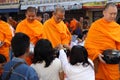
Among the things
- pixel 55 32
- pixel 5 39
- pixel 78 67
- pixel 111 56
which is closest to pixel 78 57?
pixel 78 67

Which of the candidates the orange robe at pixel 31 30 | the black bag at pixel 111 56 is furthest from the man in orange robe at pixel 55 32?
the black bag at pixel 111 56

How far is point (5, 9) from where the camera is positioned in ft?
74.4

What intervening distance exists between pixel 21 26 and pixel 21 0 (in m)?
14.2

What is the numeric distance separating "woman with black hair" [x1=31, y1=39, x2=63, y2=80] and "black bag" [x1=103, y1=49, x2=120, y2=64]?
1.40 meters

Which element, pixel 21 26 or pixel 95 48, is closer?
pixel 95 48

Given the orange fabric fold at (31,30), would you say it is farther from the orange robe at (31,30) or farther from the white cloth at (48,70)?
the white cloth at (48,70)

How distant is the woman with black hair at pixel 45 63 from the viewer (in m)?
4.46

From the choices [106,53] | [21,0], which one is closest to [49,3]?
[21,0]

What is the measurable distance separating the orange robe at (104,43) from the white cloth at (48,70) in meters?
1.55

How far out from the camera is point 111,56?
18.8 ft

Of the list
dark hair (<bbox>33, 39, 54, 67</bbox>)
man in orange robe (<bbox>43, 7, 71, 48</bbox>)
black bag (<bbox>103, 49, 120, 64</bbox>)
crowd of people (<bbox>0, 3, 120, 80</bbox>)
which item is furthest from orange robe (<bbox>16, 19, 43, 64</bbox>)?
dark hair (<bbox>33, 39, 54, 67</bbox>)

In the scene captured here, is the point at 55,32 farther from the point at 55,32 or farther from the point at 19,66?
the point at 19,66

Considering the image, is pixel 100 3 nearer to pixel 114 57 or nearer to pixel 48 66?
pixel 114 57

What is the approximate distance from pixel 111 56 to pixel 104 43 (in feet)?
1.20
